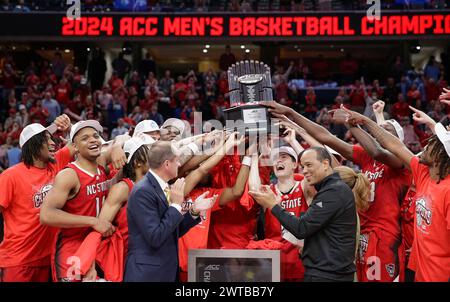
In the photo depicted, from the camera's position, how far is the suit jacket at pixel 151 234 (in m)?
4.52

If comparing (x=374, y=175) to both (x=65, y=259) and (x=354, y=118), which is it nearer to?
(x=354, y=118)

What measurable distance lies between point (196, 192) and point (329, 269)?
1602 millimetres

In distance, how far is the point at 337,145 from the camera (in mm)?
6055

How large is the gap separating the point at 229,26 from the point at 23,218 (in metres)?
14.9

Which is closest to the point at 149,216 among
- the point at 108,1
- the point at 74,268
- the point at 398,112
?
the point at 74,268

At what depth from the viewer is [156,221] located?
14.9 ft

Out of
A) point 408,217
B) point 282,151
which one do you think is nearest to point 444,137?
point 408,217

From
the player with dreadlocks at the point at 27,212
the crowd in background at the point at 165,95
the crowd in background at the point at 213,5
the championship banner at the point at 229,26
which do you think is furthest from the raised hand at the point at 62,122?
the crowd in background at the point at 213,5

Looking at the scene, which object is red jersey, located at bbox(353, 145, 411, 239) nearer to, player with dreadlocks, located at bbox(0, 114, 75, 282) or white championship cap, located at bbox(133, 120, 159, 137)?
white championship cap, located at bbox(133, 120, 159, 137)

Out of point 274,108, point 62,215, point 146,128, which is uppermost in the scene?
point 274,108

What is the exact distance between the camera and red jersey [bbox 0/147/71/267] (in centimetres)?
568

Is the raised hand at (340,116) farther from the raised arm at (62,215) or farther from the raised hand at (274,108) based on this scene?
the raised arm at (62,215)

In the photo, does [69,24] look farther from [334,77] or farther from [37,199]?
[37,199]

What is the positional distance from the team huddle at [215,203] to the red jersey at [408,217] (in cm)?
1
